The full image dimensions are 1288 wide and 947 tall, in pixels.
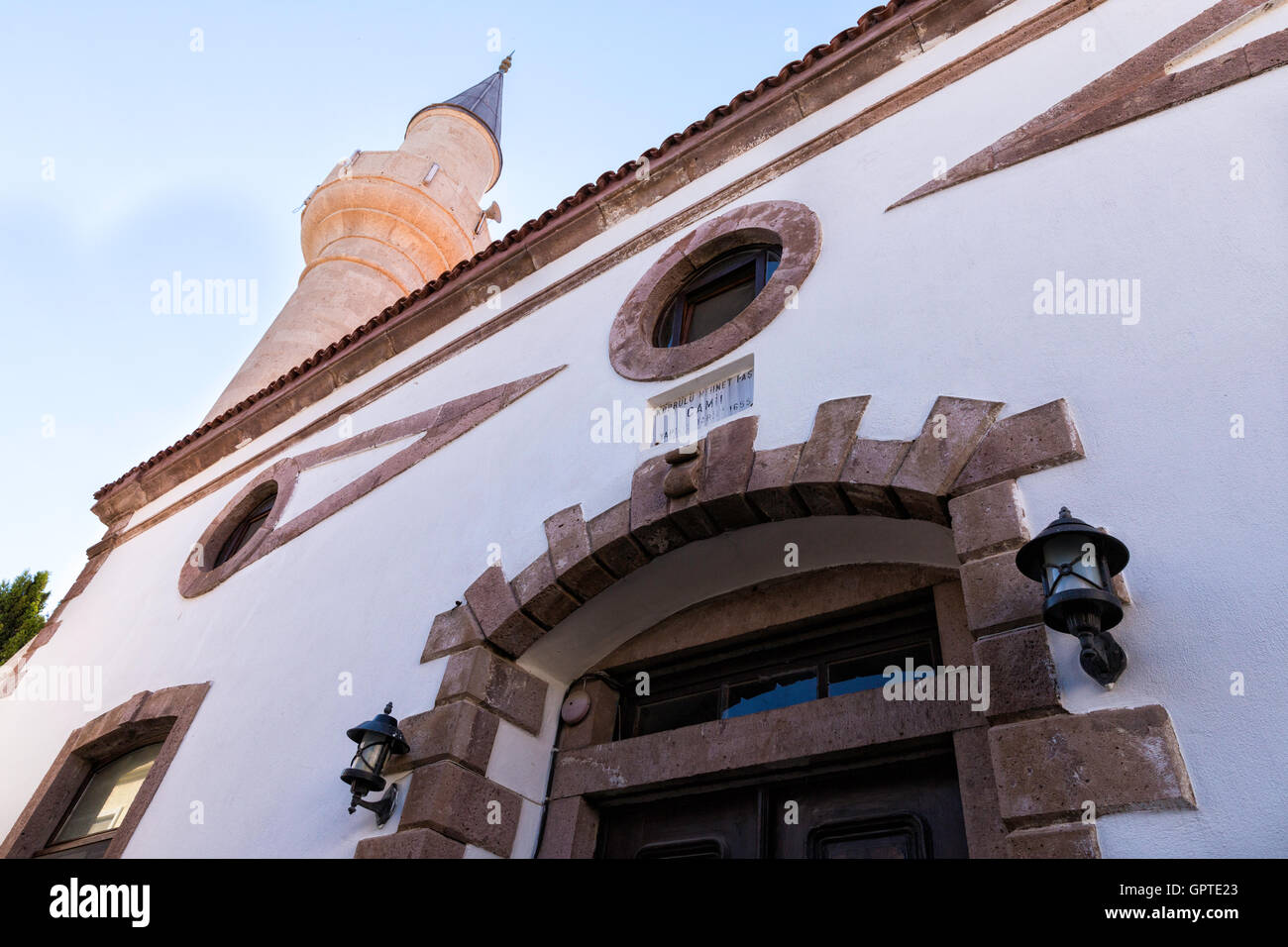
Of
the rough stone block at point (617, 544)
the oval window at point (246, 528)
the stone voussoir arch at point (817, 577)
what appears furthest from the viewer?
the oval window at point (246, 528)

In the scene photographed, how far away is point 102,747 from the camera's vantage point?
7301 millimetres

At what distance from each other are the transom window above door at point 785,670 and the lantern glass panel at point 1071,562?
1.38m

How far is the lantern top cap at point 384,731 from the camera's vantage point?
476cm

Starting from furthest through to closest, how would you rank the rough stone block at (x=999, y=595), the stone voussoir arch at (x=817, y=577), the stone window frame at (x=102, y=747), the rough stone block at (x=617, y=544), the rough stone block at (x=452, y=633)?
the stone window frame at (x=102, y=747) < the rough stone block at (x=452, y=633) < the rough stone block at (x=617, y=544) < the rough stone block at (x=999, y=595) < the stone voussoir arch at (x=817, y=577)

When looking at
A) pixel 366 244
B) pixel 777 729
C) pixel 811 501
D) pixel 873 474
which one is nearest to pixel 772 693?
pixel 777 729

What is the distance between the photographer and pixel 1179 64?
15.0 ft

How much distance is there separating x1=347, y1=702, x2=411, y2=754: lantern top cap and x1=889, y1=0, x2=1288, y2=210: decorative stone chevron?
155 inches

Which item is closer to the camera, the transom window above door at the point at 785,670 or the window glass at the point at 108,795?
the transom window above door at the point at 785,670

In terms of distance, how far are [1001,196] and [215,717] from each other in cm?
579

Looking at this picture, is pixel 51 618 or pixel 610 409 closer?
pixel 610 409

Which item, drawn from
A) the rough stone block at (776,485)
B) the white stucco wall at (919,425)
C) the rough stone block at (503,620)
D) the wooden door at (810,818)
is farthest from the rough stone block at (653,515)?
the wooden door at (810,818)

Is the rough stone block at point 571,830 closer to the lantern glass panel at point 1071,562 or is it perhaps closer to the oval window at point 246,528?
the lantern glass panel at point 1071,562
